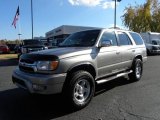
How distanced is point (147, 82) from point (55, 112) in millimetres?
4434

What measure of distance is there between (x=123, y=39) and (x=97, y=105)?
2.96 meters

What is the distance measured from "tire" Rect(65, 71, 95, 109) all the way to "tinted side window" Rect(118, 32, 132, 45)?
7.72 feet

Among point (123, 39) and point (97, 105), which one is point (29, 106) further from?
point (123, 39)

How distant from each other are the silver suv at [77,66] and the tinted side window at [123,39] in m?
0.02

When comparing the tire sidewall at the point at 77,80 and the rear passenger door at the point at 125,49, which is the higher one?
the rear passenger door at the point at 125,49

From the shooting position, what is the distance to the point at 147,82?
8969mm

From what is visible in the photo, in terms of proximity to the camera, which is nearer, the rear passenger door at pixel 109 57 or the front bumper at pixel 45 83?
the front bumper at pixel 45 83

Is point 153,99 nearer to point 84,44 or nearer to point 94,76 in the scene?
point 94,76

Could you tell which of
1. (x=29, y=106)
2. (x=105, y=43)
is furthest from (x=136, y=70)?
(x=29, y=106)

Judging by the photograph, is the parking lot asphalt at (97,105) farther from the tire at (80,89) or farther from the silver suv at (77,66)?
the silver suv at (77,66)

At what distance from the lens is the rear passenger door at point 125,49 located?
7.92 m

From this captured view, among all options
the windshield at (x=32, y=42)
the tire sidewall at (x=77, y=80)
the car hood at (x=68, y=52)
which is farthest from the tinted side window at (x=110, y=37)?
the windshield at (x=32, y=42)

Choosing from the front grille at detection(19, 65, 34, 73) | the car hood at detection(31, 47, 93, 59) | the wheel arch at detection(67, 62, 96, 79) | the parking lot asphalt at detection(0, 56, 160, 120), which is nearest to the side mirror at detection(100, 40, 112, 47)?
the car hood at detection(31, 47, 93, 59)

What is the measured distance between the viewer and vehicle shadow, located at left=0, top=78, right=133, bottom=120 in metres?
5.39
